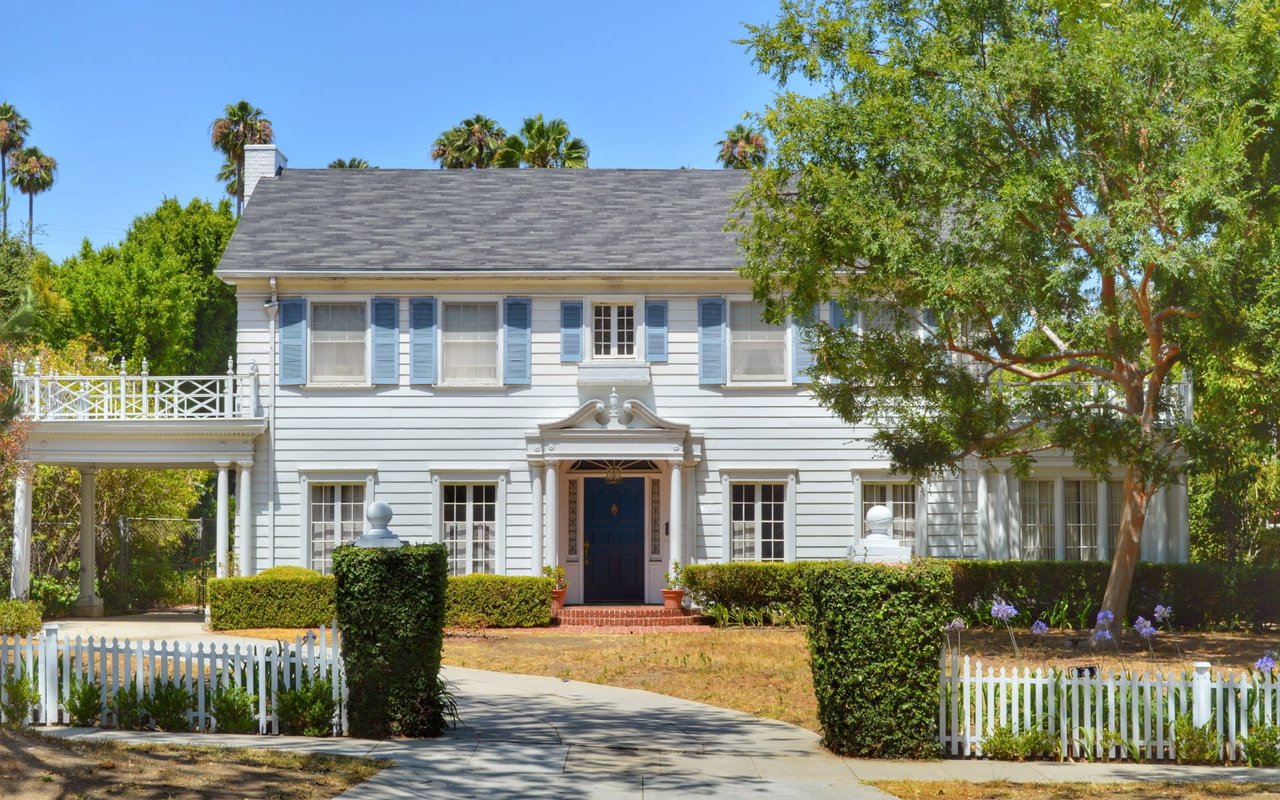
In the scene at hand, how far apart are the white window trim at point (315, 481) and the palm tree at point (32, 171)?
40678 mm

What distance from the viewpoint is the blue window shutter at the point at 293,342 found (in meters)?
24.3

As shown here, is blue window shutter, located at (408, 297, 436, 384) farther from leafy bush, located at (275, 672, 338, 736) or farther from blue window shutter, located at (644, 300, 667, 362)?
leafy bush, located at (275, 672, 338, 736)

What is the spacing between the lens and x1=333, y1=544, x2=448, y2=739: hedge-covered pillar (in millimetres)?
12047

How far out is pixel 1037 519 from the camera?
24.8 m

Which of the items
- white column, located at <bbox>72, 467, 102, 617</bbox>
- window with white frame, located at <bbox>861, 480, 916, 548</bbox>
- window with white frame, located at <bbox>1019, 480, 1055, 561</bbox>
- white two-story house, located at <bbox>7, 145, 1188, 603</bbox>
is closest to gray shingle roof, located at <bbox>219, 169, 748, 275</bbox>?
white two-story house, located at <bbox>7, 145, 1188, 603</bbox>

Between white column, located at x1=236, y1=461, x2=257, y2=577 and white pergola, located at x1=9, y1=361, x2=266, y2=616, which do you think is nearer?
white pergola, located at x1=9, y1=361, x2=266, y2=616

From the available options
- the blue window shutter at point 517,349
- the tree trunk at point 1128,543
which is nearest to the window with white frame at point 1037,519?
the tree trunk at point 1128,543

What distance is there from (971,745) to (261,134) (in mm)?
43430

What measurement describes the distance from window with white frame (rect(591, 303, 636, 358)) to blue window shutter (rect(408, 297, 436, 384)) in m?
2.73

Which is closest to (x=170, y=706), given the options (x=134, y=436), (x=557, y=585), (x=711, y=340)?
(x=557, y=585)

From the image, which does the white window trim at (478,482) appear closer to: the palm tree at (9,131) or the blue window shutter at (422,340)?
Result: the blue window shutter at (422,340)

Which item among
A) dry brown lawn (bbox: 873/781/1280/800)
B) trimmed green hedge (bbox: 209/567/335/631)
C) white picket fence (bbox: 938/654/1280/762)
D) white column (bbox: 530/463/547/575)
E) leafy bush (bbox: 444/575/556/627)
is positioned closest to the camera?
dry brown lawn (bbox: 873/781/1280/800)

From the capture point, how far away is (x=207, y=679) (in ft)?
42.0

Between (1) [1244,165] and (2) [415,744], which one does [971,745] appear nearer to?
(2) [415,744]
